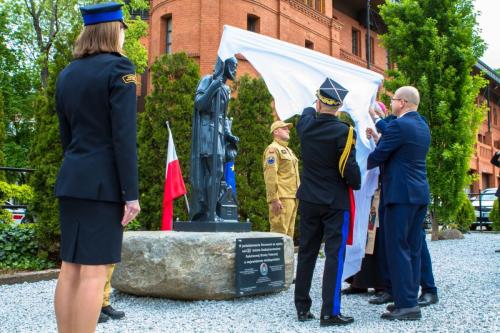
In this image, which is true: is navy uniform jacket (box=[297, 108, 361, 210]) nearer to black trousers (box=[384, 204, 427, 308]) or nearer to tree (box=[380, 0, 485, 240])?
black trousers (box=[384, 204, 427, 308])

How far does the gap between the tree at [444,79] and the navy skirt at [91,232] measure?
12.4 meters

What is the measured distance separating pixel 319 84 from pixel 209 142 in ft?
5.77

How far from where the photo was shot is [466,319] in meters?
4.43

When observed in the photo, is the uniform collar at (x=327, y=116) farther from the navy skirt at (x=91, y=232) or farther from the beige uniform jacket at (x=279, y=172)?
the beige uniform jacket at (x=279, y=172)

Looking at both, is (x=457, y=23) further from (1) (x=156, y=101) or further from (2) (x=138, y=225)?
(2) (x=138, y=225)

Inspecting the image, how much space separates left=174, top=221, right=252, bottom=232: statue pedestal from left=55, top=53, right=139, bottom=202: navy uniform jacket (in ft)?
10.6

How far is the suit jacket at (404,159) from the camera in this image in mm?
4559

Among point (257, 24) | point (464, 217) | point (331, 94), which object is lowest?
point (464, 217)

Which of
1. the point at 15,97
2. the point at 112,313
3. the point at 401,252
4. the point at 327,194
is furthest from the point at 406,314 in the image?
the point at 15,97

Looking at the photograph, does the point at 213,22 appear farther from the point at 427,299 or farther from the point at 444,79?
the point at 427,299

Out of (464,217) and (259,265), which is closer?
(259,265)

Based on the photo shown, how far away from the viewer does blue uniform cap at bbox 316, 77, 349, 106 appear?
14.8ft

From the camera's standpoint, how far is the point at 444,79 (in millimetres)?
14141

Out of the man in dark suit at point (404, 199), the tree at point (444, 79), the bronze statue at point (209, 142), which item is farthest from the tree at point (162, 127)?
the tree at point (444, 79)
